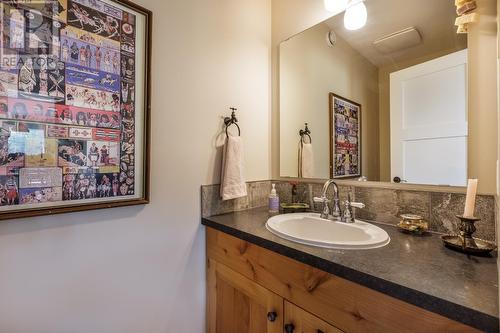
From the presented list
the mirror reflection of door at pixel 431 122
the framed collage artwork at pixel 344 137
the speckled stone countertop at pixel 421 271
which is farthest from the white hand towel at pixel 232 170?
the mirror reflection of door at pixel 431 122

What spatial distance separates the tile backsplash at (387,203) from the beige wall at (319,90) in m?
0.09

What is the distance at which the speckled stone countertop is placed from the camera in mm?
499

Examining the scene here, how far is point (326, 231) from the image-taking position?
115cm

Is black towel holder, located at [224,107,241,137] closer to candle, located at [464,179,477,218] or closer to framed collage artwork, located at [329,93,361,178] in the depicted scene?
framed collage artwork, located at [329,93,361,178]

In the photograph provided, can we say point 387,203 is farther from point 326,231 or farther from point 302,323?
point 302,323

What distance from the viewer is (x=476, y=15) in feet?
2.84

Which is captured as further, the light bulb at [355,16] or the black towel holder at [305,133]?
the black towel holder at [305,133]

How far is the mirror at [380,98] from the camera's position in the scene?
3.10 feet

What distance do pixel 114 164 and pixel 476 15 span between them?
4.63 ft

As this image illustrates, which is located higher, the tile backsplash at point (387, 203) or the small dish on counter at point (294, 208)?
the tile backsplash at point (387, 203)

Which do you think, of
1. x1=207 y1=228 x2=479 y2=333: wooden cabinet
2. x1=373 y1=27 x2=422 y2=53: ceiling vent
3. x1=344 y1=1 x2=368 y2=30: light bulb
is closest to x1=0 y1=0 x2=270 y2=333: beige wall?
x1=207 y1=228 x2=479 y2=333: wooden cabinet

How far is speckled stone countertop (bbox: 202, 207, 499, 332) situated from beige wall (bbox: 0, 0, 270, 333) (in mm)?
422

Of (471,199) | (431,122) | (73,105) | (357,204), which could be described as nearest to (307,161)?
(357,204)

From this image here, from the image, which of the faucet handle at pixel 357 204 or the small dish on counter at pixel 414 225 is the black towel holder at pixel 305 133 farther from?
the small dish on counter at pixel 414 225
